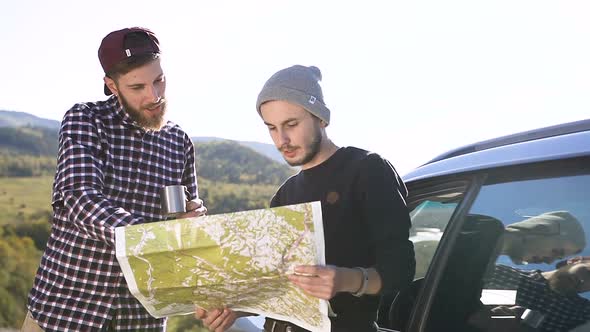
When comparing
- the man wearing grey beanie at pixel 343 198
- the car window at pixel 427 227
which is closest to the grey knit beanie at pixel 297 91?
the man wearing grey beanie at pixel 343 198

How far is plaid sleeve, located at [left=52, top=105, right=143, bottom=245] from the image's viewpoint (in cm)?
217

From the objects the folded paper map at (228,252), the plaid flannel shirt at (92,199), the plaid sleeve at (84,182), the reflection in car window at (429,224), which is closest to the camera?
the folded paper map at (228,252)

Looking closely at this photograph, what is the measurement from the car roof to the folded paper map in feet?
2.34

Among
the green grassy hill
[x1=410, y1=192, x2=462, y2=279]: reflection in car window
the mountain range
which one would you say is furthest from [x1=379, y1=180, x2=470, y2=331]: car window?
the mountain range

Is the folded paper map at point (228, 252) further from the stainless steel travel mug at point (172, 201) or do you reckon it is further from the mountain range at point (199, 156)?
the mountain range at point (199, 156)

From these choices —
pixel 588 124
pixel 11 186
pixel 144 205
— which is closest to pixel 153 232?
pixel 144 205

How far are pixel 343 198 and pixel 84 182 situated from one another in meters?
0.85

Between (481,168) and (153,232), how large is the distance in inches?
41.4

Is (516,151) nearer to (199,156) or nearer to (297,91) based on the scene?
(297,91)

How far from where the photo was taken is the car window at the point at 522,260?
198 cm

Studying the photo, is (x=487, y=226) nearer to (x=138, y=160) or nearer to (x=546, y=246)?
(x=546, y=246)

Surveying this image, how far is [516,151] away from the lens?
212 centimetres

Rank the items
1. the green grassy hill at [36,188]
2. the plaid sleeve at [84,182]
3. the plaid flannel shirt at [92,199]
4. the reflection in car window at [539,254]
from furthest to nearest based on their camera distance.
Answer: the green grassy hill at [36,188] → the plaid flannel shirt at [92,199] → the plaid sleeve at [84,182] → the reflection in car window at [539,254]

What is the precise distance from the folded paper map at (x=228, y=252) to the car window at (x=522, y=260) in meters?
0.65
